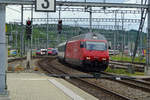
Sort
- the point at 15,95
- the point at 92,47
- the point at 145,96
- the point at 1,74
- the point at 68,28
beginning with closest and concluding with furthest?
the point at 1,74, the point at 15,95, the point at 145,96, the point at 92,47, the point at 68,28

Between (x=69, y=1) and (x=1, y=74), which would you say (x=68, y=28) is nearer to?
(x=69, y=1)

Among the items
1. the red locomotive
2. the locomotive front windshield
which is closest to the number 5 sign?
the red locomotive

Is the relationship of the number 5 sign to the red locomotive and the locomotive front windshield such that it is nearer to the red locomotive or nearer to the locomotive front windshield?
the red locomotive

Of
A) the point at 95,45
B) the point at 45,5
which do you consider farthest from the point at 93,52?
the point at 45,5

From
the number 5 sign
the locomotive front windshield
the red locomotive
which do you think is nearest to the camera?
the number 5 sign

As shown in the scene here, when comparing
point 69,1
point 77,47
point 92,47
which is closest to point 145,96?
point 69,1

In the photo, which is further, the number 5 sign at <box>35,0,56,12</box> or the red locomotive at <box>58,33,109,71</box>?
the red locomotive at <box>58,33,109,71</box>

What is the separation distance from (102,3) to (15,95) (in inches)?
417

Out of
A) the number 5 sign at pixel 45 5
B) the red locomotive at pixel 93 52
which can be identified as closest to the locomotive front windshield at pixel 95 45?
the red locomotive at pixel 93 52

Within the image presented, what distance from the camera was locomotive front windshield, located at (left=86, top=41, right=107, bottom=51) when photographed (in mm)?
24312

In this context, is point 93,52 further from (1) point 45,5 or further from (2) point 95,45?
(1) point 45,5

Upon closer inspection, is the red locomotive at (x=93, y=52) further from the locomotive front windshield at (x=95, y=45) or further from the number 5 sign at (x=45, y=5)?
the number 5 sign at (x=45, y=5)

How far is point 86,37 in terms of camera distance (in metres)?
24.6

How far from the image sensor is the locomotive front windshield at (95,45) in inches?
Answer: 957
